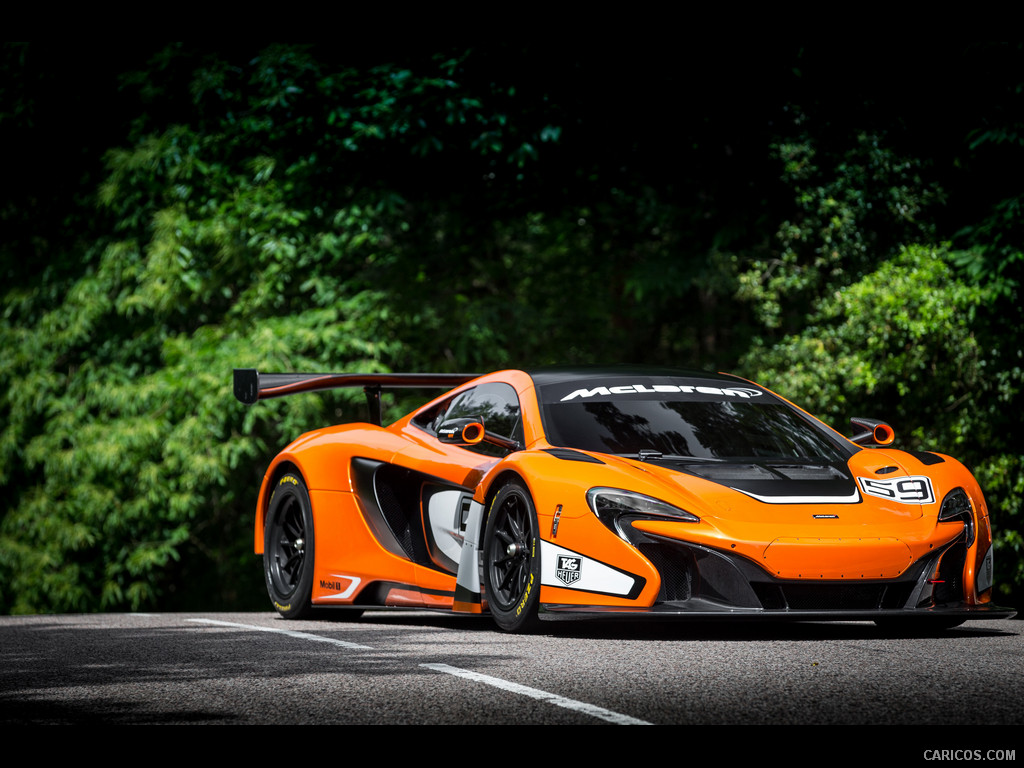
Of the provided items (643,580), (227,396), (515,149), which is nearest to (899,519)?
(643,580)

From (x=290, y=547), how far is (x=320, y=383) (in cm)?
113

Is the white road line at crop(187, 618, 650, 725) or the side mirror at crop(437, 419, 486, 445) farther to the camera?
the side mirror at crop(437, 419, 486, 445)

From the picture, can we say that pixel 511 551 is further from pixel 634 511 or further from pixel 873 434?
pixel 873 434

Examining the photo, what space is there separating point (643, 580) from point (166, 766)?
3.19 metres

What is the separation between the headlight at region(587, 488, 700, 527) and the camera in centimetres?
703

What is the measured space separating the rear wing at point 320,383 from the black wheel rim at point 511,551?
2.62 m

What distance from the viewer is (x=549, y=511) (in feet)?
23.8

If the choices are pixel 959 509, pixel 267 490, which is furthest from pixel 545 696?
pixel 267 490

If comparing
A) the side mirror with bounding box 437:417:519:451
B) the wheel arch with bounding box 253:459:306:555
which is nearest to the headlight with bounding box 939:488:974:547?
the side mirror with bounding box 437:417:519:451

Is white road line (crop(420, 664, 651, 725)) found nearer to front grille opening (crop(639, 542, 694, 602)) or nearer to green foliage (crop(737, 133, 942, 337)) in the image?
front grille opening (crop(639, 542, 694, 602))

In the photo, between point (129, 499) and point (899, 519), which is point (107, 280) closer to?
point (129, 499)

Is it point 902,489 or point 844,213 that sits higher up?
point 844,213

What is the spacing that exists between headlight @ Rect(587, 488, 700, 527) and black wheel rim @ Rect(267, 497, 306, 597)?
3115mm

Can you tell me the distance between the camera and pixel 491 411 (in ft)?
28.8
